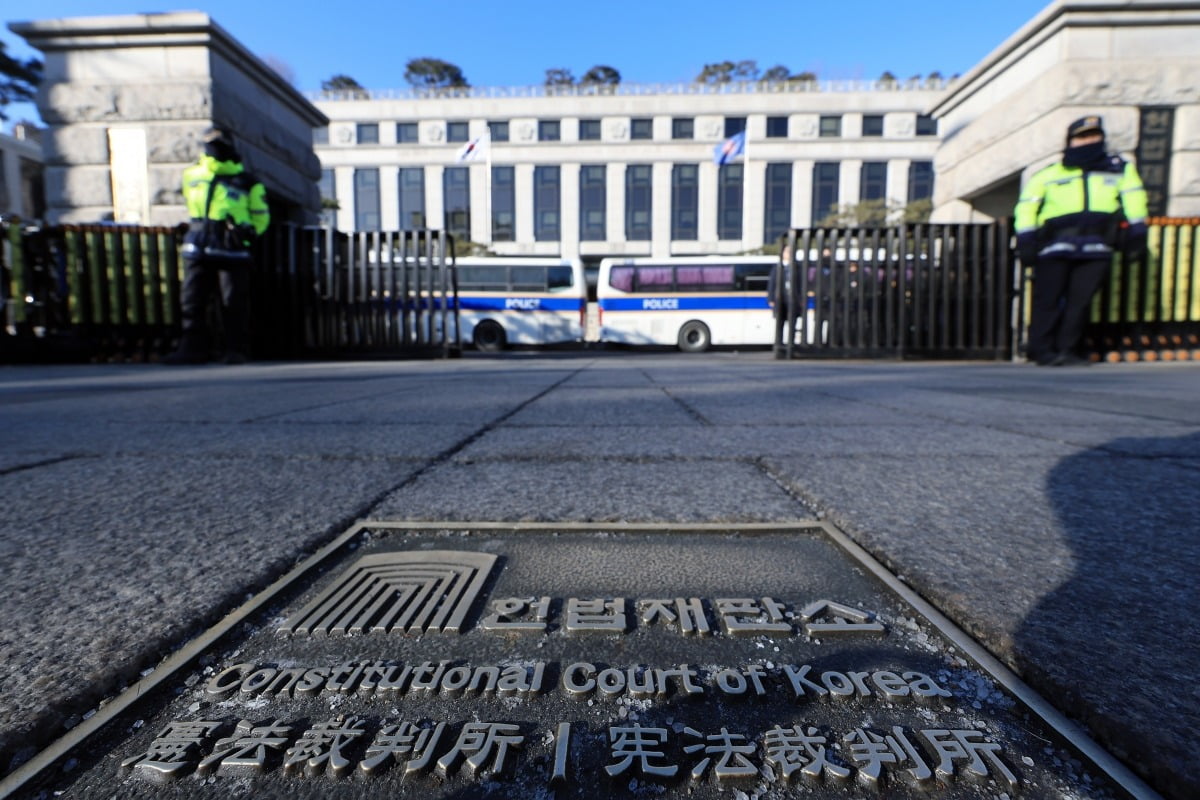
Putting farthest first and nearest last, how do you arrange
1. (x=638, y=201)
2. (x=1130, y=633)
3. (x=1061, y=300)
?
(x=638, y=201) → (x=1061, y=300) → (x=1130, y=633)

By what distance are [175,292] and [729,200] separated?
34736 mm

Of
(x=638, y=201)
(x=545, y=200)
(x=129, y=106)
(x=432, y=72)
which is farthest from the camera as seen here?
(x=432, y=72)

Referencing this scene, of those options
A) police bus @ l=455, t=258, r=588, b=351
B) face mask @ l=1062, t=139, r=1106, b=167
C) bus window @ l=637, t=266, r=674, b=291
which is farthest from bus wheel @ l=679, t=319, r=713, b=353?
face mask @ l=1062, t=139, r=1106, b=167

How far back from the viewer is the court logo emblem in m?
0.85

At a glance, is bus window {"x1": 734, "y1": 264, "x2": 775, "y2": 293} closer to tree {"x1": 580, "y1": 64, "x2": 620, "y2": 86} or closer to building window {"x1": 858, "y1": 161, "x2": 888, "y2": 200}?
building window {"x1": 858, "y1": 161, "x2": 888, "y2": 200}

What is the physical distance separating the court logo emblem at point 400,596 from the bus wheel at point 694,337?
711 inches

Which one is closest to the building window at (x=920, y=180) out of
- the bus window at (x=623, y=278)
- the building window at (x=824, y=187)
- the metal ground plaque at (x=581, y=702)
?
the building window at (x=824, y=187)

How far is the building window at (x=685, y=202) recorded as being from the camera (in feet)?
125

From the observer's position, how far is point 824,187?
37.7 metres

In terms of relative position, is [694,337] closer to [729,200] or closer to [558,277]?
[558,277]

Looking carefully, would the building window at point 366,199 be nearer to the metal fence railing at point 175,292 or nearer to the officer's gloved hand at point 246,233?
the metal fence railing at point 175,292

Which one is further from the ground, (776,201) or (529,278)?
(776,201)

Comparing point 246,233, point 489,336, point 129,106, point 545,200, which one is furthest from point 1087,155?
point 545,200

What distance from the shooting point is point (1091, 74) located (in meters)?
7.39
